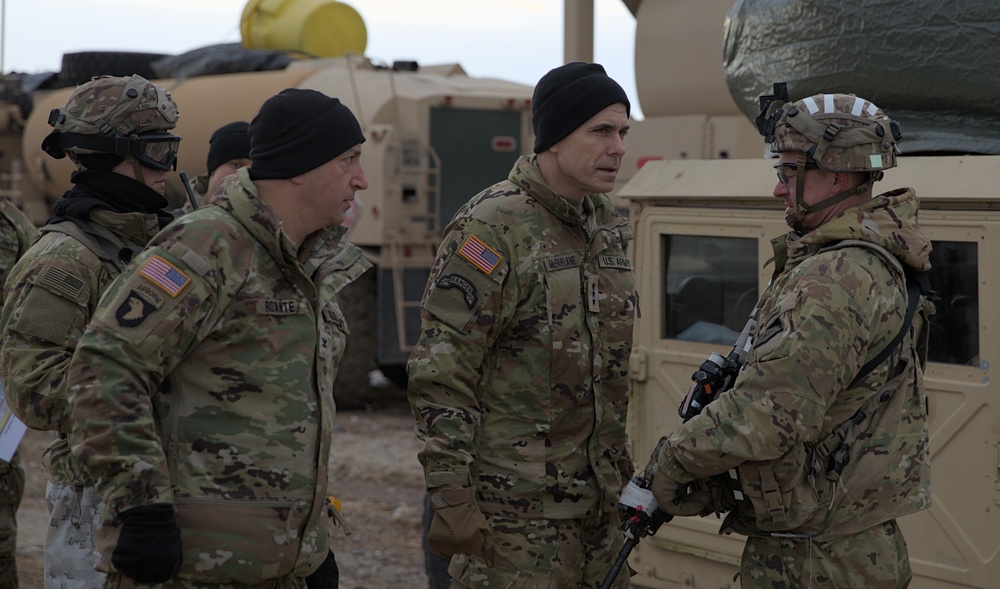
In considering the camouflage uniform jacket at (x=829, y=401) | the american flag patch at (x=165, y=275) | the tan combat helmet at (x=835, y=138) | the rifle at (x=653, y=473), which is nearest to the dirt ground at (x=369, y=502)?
the rifle at (x=653, y=473)

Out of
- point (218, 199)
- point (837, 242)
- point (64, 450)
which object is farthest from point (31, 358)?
point (837, 242)

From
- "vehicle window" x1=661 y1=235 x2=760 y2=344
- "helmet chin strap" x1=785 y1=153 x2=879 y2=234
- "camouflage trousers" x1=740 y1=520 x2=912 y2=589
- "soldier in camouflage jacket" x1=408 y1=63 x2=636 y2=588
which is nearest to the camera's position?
"camouflage trousers" x1=740 y1=520 x2=912 y2=589

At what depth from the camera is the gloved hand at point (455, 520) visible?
312 centimetres

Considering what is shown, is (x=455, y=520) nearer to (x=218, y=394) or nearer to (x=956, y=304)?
(x=218, y=394)

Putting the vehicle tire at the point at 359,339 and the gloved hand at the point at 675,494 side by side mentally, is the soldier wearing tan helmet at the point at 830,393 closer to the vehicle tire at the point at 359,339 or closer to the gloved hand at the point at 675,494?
the gloved hand at the point at 675,494

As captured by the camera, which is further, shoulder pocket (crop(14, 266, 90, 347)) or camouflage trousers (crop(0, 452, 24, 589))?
camouflage trousers (crop(0, 452, 24, 589))

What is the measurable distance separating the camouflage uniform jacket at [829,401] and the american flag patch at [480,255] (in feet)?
2.19

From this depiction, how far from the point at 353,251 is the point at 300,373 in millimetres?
384

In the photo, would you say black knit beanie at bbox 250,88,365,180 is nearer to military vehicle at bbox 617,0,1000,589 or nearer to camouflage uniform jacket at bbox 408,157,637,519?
camouflage uniform jacket at bbox 408,157,637,519

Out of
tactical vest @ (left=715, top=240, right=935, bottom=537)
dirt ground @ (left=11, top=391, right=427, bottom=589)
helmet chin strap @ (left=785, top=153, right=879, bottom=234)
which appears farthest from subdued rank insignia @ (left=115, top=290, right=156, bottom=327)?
dirt ground @ (left=11, top=391, right=427, bottom=589)

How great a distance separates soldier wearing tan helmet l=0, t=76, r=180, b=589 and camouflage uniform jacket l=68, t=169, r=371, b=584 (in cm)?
52

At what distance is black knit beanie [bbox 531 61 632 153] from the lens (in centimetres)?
332

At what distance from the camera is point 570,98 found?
332 centimetres

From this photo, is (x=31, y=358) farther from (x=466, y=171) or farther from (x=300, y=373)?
(x=466, y=171)
